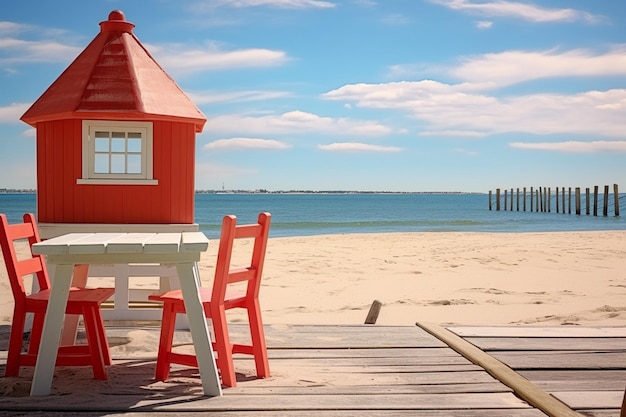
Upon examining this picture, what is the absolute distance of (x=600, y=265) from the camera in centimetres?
1342

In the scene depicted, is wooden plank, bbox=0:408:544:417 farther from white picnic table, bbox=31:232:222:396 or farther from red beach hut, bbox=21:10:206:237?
red beach hut, bbox=21:10:206:237

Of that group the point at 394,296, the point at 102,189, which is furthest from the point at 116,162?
the point at 394,296

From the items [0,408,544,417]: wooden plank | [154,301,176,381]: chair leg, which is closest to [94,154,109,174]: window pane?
[154,301,176,381]: chair leg

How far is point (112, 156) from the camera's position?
631cm

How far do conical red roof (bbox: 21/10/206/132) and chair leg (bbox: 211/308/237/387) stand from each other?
261 cm

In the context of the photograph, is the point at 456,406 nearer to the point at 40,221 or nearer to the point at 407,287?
the point at 40,221

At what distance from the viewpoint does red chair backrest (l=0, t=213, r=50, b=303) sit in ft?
14.0

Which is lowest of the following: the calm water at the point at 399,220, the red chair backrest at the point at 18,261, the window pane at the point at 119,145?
the calm water at the point at 399,220

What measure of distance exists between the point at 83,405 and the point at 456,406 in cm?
205

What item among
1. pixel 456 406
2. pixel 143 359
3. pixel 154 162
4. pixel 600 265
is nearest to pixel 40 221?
pixel 154 162

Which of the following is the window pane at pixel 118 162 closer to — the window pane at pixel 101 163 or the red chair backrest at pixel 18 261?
the window pane at pixel 101 163

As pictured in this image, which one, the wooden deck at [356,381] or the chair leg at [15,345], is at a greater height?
the chair leg at [15,345]

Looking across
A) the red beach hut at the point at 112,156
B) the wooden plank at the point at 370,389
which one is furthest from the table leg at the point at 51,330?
the red beach hut at the point at 112,156

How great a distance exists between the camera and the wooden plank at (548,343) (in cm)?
542
